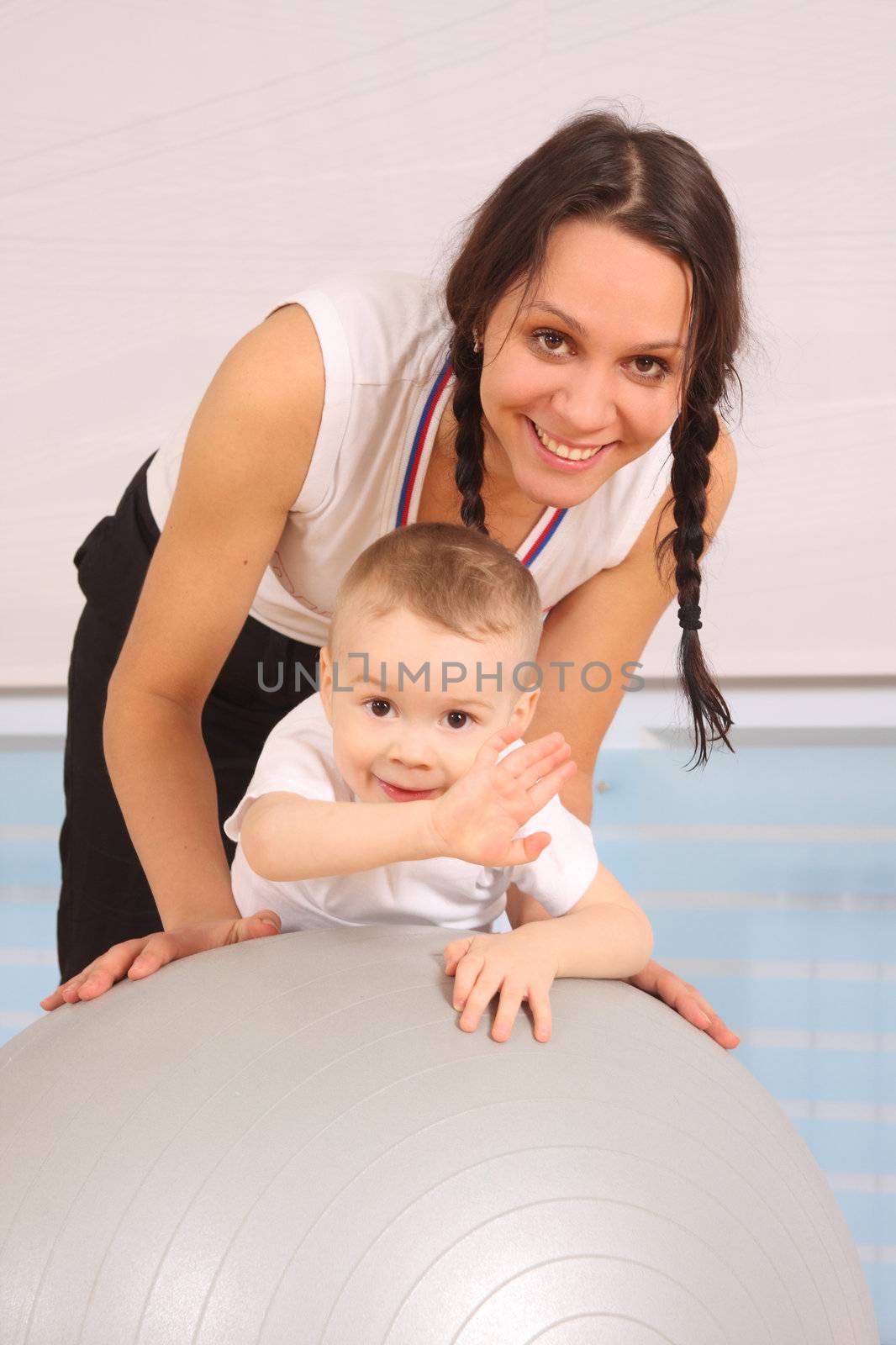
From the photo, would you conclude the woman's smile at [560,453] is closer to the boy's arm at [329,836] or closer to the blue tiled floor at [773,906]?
the boy's arm at [329,836]

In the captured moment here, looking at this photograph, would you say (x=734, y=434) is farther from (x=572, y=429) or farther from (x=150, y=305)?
(x=572, y=429)

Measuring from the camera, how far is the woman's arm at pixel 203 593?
4.22ft

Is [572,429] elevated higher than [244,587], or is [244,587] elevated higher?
[572,429]

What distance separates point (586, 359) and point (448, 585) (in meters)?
0.25

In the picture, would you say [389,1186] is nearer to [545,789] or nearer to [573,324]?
[545,789]

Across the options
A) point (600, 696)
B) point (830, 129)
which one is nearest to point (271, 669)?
point (600, 696)

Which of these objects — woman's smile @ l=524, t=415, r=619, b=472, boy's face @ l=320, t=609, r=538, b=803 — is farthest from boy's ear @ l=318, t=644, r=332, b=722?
woman's smile @ l=524, t=415, r=619, b=472

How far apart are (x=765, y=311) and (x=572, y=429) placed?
150 cm

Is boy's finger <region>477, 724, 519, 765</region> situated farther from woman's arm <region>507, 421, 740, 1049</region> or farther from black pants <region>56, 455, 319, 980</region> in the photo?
black pants <region>56, 455, 319, 980</region>

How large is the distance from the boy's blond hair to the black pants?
42cm

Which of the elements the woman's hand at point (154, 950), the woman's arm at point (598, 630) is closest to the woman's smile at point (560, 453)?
the woman's arm at point (598, 630)

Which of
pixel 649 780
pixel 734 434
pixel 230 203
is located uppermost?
pixel 230 203

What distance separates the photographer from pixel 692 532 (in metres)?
1.43

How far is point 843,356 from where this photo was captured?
8.63ft
